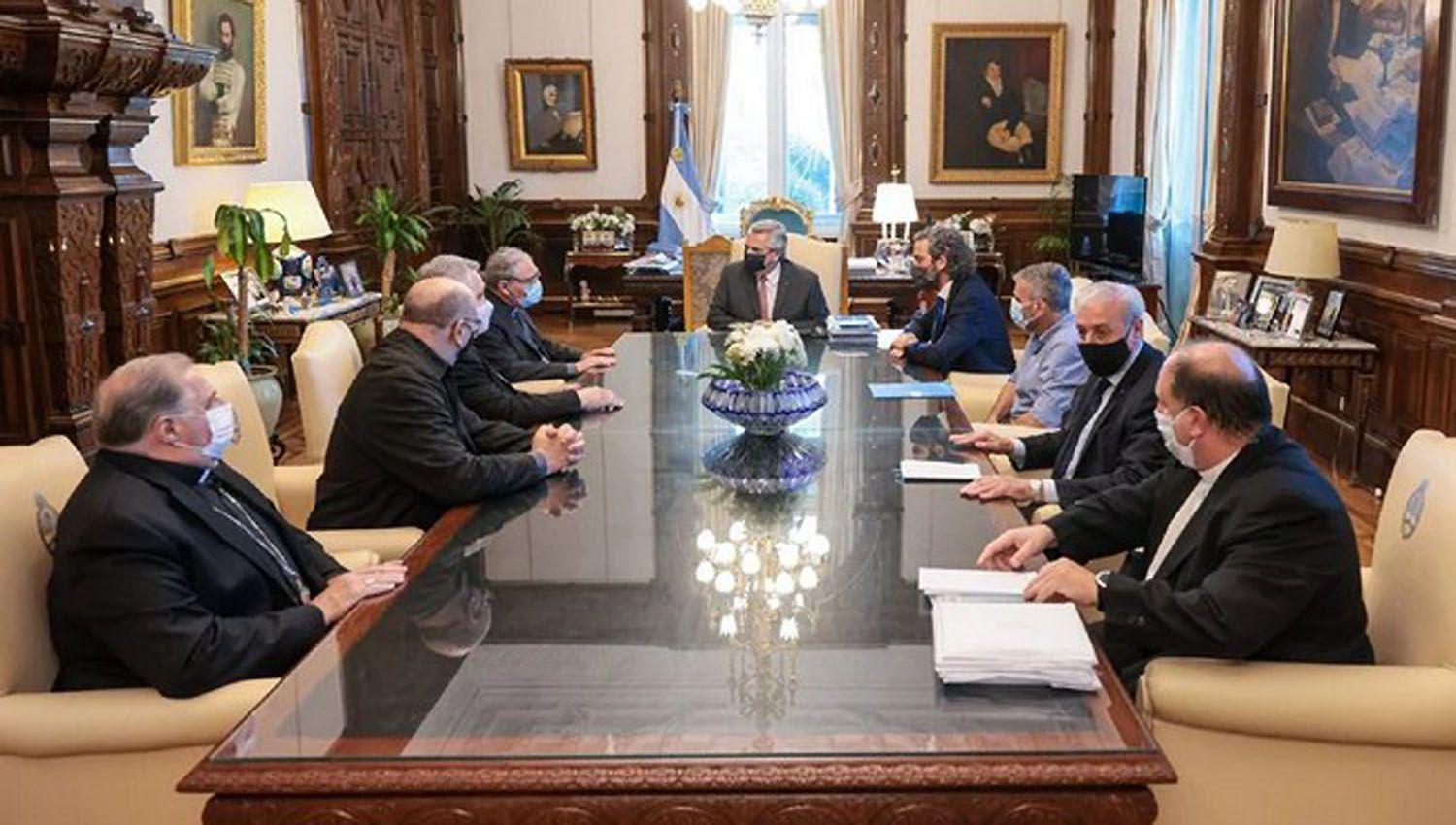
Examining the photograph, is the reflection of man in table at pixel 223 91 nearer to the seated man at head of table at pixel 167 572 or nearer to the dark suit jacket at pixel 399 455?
the dark suit jacket at pixel 399 455

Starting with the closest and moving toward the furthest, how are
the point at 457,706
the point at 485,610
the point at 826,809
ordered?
the point at 826,809 → the point at 457,706 → the point at 485,610

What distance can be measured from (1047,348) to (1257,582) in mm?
2637

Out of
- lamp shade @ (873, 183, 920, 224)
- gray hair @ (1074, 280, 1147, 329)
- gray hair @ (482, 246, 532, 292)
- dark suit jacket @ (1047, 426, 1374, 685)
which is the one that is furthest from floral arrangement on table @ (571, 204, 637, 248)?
dark suit jacket @ (1047, 426, 1374, 685)

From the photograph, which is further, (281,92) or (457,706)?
(281,92)

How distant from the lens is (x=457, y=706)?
2.13 meters

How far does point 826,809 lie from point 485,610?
86 cm

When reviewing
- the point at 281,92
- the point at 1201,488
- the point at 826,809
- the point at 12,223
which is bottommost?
the point at 826,809

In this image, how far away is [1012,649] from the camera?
2.22 metres

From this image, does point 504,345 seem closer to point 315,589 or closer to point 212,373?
point 212,373

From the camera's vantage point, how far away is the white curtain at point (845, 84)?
514 inches

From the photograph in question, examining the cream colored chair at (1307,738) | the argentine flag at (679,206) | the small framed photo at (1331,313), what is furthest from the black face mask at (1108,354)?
the argentine flag at (679,206)

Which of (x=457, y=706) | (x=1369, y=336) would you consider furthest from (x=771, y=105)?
(x=457, y=706)

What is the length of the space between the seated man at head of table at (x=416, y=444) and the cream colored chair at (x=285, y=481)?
0.32 feet

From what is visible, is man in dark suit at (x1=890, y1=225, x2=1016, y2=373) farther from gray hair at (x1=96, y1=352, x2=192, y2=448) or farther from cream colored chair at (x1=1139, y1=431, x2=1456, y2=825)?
gray hair at (x1=96, y1=352, x2=192, y2=448)
